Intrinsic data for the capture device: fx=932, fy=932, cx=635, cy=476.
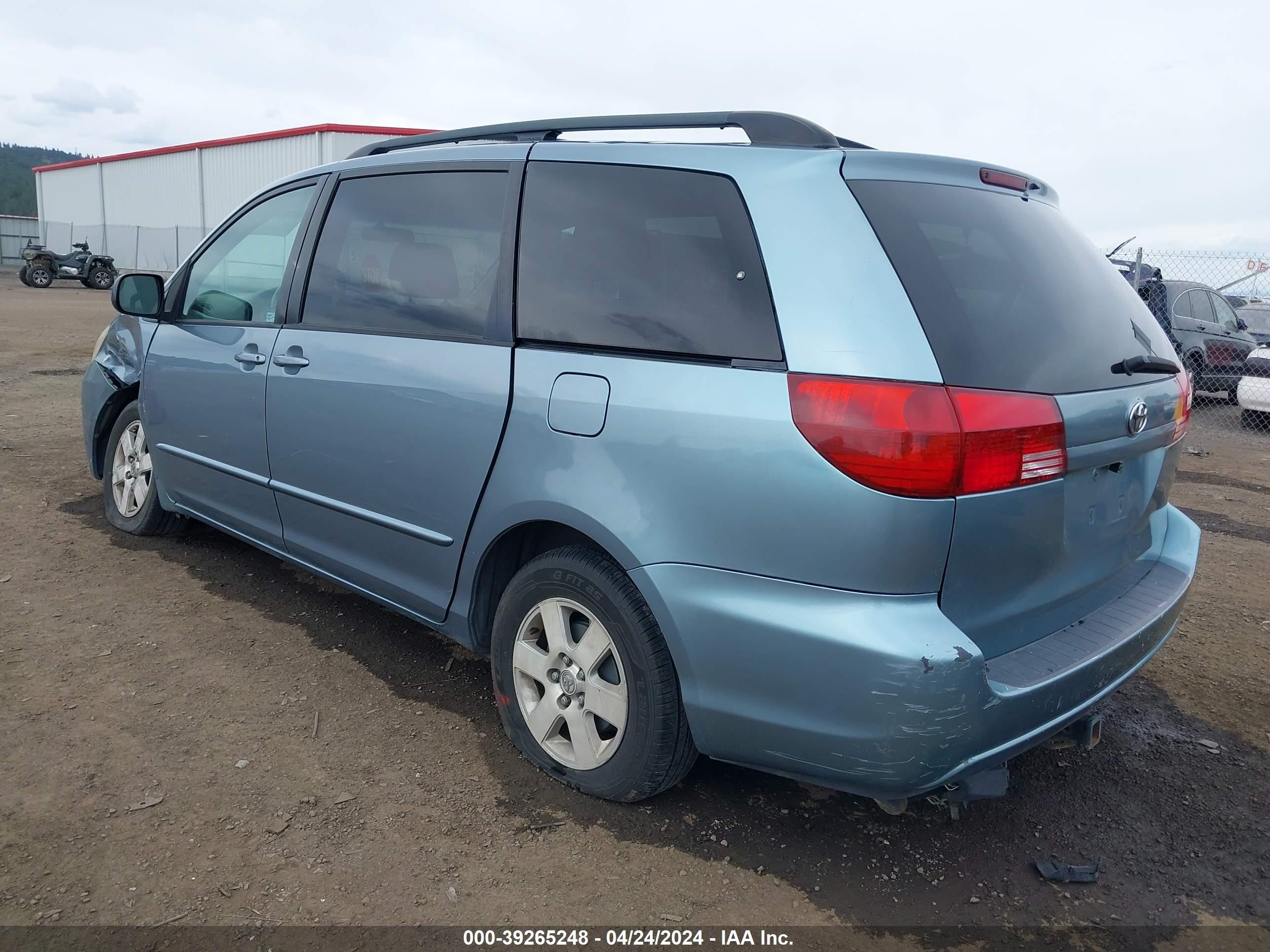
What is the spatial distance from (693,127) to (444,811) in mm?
1992

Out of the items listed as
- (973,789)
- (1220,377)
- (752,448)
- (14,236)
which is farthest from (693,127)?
(14,236)

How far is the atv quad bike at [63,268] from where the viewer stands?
27984 mm

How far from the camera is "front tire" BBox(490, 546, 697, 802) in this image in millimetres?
2361

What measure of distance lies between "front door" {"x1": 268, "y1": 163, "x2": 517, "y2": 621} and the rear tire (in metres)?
30.2

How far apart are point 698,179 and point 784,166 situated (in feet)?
0.78

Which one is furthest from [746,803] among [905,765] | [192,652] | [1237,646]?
[1237,646]

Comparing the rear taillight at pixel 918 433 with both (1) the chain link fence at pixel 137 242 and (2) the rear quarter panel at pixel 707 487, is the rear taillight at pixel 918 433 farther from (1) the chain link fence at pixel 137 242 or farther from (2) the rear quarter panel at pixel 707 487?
(1) the chain link fence at pixel 137 242

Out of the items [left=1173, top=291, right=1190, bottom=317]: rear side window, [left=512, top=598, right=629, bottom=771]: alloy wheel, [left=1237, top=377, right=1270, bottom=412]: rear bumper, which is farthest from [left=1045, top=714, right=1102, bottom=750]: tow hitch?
[left=1173, top=291, right=1190, bottom=317]: rear side window

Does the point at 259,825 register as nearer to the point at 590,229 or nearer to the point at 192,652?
the point at 192,652

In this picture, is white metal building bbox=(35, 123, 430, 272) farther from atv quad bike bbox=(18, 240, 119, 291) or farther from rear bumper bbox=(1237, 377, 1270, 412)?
rear bumper bbox=(1237, 377, 1270, 412)

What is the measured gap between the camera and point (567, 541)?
8.69 ft

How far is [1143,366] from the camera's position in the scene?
96.5 inches

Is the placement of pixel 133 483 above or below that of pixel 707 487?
below

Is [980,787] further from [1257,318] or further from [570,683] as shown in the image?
[1257,318]
